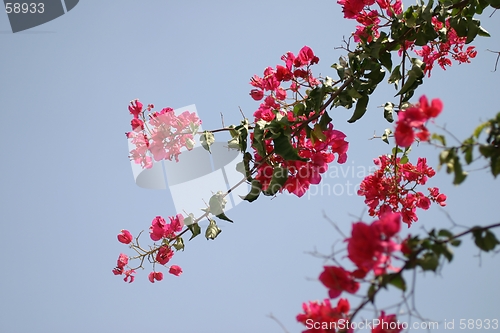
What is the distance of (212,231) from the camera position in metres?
1.83

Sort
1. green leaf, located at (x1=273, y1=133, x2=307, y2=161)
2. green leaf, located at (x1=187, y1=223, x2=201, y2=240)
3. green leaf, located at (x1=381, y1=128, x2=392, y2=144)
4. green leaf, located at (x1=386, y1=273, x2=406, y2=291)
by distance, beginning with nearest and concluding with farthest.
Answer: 1. green leaf, located at (x1=386, y1=273, x2=406, y2=291)
2. green leaf, located at (x1=273, y1=133, x2=307, y2=161)
3. green leaf, located at (x1=187, y1=223, x2=201, y2=240)
4. green leaf, located at (x1=381, y1=128, x2=392, y2=144)

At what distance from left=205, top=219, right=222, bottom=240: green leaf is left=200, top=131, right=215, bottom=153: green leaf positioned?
32 cm

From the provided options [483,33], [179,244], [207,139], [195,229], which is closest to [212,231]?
[195,229]

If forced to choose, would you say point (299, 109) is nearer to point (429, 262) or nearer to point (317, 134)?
point (317, 134)

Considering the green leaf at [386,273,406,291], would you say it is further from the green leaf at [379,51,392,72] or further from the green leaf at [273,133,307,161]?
the green leaf at [379,51,392,72]

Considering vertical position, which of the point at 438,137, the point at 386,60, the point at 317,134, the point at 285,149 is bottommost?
the point at 438,137

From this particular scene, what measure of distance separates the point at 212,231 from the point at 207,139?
15.0 inches

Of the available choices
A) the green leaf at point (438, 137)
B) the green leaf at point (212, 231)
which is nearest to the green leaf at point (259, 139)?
the green leaf at point (212, 231)

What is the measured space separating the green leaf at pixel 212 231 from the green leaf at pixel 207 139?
0.32 metres

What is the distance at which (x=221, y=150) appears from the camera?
82.7 inches

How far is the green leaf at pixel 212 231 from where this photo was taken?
1.82 meters

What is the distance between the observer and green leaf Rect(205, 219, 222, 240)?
5.97ft

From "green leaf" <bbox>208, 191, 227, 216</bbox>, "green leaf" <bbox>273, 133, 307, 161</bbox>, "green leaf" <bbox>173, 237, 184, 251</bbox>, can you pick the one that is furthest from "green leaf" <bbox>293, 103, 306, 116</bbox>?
"green leaf" <bbox>173, 237, 184, 251</bbox>

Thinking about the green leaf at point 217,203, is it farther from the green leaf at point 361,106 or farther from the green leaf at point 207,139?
the green leaf at point 361,106
